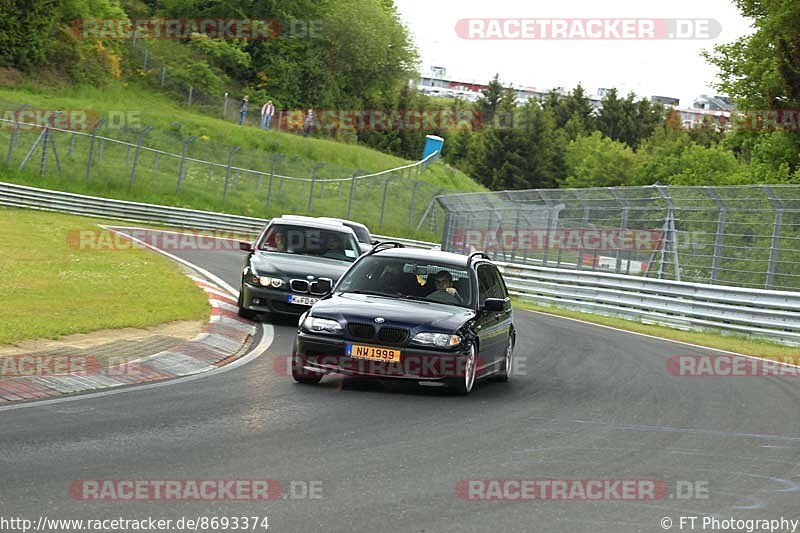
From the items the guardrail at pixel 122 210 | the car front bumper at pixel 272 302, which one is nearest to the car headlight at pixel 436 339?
the car front bumper at pixel 272 302

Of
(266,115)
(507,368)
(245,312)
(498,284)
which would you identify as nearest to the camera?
(507,368)

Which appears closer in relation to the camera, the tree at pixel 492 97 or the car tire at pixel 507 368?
the car tire at pixel 507 368

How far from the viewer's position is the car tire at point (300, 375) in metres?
11.3

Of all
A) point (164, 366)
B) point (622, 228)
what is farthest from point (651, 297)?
point (164, 366)

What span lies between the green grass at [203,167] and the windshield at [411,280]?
3255cm

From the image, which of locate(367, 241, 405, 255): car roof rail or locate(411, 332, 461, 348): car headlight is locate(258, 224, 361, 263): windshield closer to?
locate(367, 241, 405, 255): car roof rail

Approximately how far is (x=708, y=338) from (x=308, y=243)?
830cm

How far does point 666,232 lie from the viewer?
2661 centimetres

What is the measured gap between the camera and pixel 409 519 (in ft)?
20.2

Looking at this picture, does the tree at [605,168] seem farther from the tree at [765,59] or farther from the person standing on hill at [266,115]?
the tree at [765,59]

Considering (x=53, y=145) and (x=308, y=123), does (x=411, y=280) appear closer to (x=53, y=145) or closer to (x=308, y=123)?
(x=53, y=145)

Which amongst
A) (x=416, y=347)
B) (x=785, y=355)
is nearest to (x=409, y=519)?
(x=416, y=347)

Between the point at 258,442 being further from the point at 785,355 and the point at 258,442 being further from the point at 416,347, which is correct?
the point at 785,355

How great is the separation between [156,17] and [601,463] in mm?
81332
